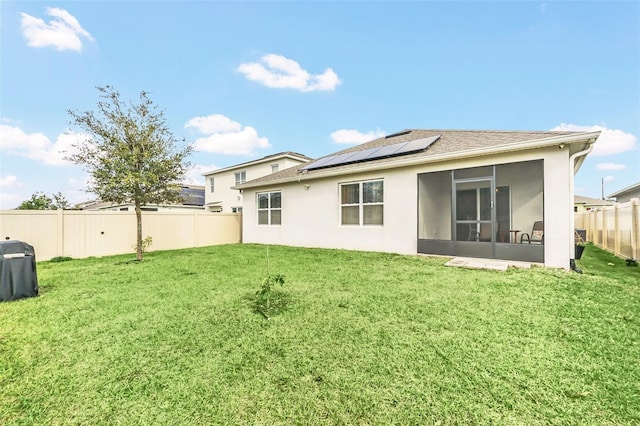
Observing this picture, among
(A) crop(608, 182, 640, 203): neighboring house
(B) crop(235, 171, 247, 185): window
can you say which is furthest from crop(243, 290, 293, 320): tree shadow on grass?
(A) crop(608, 182, 640, 203): neighboring house

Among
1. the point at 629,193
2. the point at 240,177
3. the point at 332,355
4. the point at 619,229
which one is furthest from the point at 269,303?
the point at 629,193

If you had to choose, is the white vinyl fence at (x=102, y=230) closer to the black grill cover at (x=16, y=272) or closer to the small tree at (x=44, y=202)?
the black grill cover at (x=16, y=272)

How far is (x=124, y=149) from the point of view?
8.48 m

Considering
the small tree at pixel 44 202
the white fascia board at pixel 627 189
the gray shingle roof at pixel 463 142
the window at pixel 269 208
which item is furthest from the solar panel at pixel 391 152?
the small tree at pixel 44 202

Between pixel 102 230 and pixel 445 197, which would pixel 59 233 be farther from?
pixel 445 197

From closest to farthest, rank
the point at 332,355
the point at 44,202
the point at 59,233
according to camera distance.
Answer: the point at 332,355 → the point at 59,233 → the point at 44,202

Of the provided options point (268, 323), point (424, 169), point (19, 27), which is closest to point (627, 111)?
point (424, 169)

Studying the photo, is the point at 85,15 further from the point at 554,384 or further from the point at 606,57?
the point at 606,57

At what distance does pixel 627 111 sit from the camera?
40.1 ft

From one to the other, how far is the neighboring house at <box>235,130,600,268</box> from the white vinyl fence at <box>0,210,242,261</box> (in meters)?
3.88

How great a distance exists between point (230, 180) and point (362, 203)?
711 inches

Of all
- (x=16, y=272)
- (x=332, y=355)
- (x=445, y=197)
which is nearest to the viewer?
(x=332, y=355)

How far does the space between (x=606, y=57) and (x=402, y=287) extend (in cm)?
1363

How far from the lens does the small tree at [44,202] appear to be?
1928cm
